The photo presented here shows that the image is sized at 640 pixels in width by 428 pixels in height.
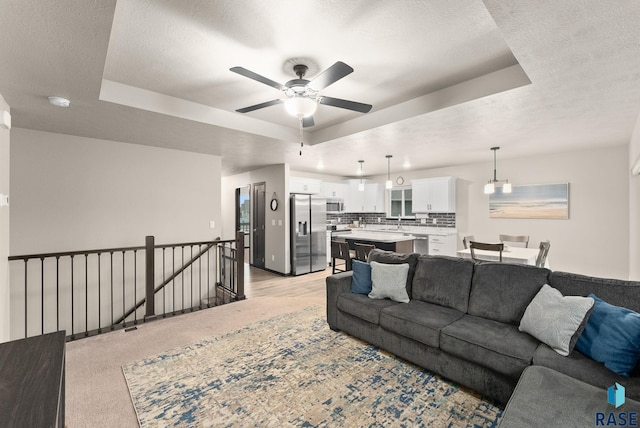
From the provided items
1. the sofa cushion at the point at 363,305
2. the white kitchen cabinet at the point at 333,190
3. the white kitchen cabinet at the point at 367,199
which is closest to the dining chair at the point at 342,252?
the sofa cushion at the point at 363,305

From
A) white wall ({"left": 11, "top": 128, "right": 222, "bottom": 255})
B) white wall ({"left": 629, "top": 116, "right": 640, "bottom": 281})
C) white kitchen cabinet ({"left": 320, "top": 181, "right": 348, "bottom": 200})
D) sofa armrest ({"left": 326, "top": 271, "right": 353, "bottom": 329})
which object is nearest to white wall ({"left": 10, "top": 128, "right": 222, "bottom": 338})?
white wall ({"left": 11, "top": 128, "right": 222, "bottom": 255})

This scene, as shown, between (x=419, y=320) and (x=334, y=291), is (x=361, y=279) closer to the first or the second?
(x=334, y=291)

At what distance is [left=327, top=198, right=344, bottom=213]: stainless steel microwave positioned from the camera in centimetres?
790

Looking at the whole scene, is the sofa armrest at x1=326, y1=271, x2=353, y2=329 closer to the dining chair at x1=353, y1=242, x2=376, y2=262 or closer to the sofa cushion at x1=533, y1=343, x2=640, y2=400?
the dining chair at x1=353, y1=242, x2=376, y2=262

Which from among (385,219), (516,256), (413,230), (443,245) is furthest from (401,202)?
(516,256)

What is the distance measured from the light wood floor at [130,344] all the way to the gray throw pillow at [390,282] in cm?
145

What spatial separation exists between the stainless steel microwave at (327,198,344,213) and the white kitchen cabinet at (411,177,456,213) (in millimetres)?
1911

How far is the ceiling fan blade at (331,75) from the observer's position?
1.90 m

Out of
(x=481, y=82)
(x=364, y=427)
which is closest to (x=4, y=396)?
(x=364, y=427)

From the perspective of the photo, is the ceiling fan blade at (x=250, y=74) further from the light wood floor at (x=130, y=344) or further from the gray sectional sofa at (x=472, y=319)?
the light wood floor at (x=130, y=344)

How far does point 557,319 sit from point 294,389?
195cm

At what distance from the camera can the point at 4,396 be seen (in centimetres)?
99

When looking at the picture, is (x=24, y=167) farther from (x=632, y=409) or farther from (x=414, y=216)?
(x=414, y=216)

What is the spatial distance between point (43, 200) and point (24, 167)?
453 millimetres
